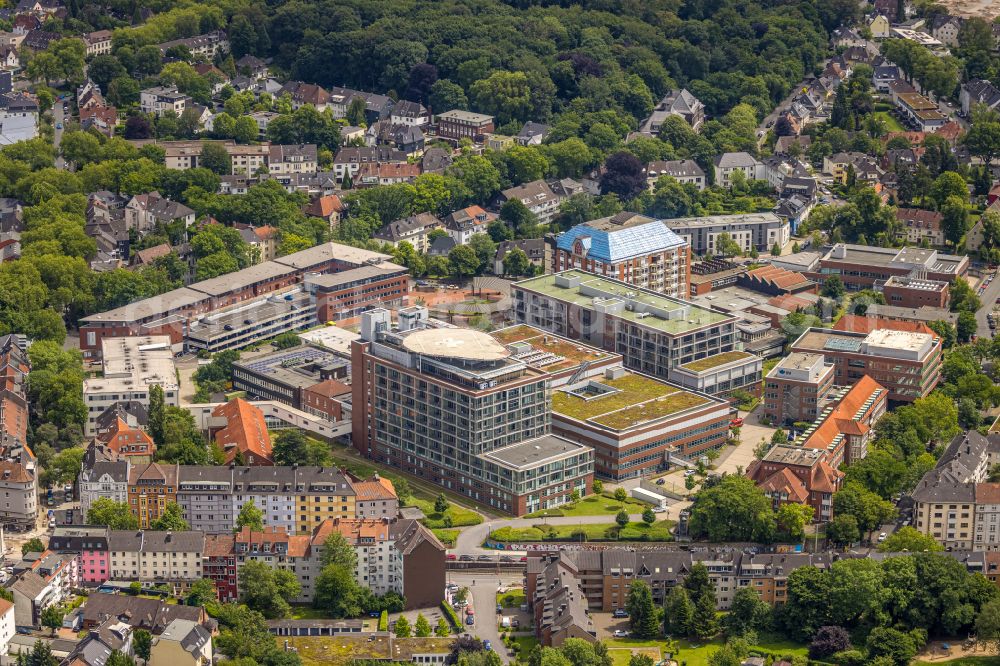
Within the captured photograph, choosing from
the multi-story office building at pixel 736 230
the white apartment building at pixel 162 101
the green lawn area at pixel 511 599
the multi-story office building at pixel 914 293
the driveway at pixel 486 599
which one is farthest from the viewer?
the white apartment building at pixel 162 101

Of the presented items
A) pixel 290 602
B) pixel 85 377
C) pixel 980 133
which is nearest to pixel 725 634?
pixel 290 602

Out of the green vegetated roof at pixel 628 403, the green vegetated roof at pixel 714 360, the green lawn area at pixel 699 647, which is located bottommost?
the green lawn area at pixel 699 647

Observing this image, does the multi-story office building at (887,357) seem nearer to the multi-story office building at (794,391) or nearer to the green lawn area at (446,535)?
the multi-story office building at (794,391)

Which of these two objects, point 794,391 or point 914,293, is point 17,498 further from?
point 914,293

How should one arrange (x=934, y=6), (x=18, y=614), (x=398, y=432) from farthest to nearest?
(x=934, y=6) → (x=398, y=432) → (x=18, y=614)

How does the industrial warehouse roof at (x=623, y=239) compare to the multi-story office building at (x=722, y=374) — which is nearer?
the multi-story office building at (x=722, y=374)

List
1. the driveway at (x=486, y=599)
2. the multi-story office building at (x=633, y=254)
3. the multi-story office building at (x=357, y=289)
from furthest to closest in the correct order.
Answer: the multi-story office building at (x=357, y=289) < the multi-story office building at (x=633, y=254) < the driveway at (x=486, y=599)

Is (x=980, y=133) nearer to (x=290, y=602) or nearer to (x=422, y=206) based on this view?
(x=422, y=206)

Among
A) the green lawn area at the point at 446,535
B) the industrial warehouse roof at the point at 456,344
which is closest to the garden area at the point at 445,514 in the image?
the green lawn area at the point at 446,535
